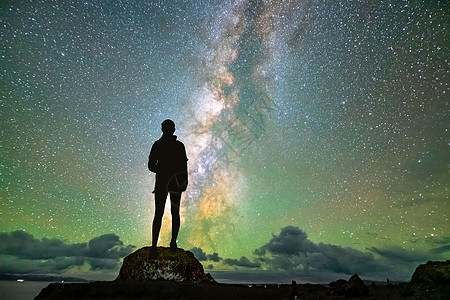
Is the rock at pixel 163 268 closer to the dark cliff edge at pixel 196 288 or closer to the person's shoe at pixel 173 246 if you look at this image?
the dark cliff edge at pixel 196 288

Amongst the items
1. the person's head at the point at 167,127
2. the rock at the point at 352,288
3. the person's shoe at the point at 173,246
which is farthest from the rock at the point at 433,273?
the person's head at the point at 167,127

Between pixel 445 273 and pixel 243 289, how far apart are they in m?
5.98

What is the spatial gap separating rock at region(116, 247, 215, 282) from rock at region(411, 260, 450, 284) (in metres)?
6.25

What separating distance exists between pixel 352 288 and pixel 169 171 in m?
7.58

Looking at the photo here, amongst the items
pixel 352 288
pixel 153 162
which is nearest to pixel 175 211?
pixel 153 162

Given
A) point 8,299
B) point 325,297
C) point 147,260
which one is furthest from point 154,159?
point 8,299

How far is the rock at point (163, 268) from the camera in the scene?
1172 cm

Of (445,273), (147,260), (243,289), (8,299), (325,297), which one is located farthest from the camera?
(8,299)

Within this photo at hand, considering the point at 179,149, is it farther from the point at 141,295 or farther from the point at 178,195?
the point at 141,295

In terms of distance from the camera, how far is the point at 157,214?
13109 millimetres

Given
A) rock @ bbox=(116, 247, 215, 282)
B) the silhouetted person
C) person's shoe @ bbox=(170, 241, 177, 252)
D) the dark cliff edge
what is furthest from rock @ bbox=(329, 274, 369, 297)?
the silhouetted person

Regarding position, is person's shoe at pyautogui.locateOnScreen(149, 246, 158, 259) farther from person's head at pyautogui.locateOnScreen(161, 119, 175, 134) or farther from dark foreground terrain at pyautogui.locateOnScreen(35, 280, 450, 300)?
person's head at pyautogui.locateOnScreen(161, 119, 175, 134)

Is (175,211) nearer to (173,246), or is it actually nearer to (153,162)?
(173,246)

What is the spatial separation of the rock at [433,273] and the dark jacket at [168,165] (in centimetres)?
821
